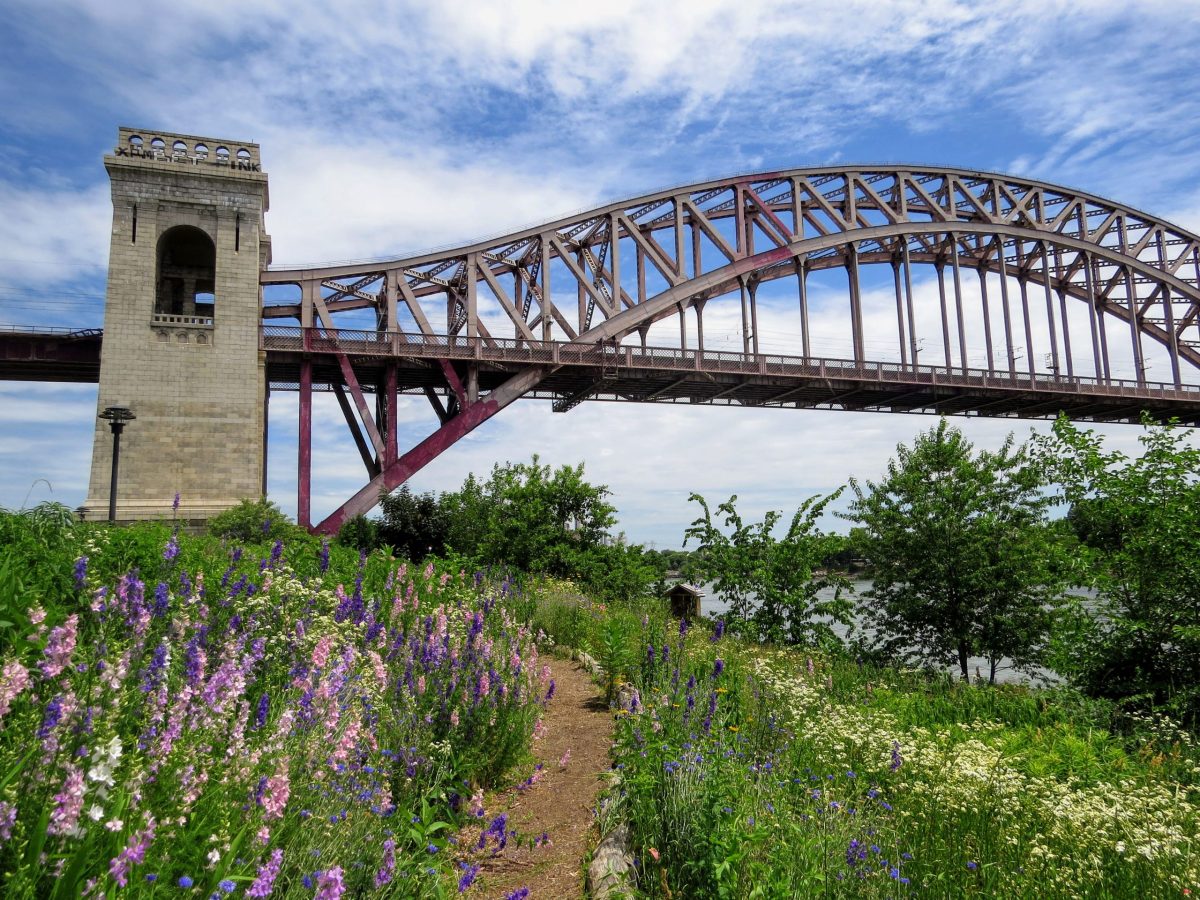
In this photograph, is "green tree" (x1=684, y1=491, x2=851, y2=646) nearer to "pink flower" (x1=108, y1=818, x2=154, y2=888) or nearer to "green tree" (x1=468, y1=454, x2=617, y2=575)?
"green tree" (x1=468, y1=454, x2=617, y2=575)

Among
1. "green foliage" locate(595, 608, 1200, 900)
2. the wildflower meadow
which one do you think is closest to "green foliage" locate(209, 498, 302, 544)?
the wildflower meadow

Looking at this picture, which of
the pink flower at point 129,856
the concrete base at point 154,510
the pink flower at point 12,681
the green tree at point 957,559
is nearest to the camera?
the pink flower at point 129,856

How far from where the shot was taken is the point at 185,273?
1070 inches

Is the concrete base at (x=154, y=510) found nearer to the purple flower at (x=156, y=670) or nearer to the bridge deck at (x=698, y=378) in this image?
the bridge deck at (x=698, y=378)

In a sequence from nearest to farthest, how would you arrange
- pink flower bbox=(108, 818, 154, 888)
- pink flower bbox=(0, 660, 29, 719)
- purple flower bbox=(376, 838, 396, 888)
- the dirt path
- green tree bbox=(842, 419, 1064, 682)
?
pink flower bbox=(108, 818, 154, 888) < pink flower bbox=(0, 660, 29, 719) < purple flower bbox=(376, 838, 396, 888) < the dirt path < green tree bbox=(842, 419, 1064, 682)

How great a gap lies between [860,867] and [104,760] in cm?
319

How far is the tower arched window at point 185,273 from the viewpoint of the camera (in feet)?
86.1

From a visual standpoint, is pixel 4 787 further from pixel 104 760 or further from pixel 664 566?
pixel 664 566

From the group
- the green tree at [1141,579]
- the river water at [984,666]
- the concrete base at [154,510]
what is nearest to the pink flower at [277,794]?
the green tree at [1141,579]

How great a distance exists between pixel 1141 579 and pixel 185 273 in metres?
29.3

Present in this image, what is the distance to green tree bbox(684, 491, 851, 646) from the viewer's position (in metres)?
12.9

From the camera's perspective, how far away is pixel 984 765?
5070mm

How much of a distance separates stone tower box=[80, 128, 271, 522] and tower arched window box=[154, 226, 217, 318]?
2.27m

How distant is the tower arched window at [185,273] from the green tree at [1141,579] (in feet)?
86.3
